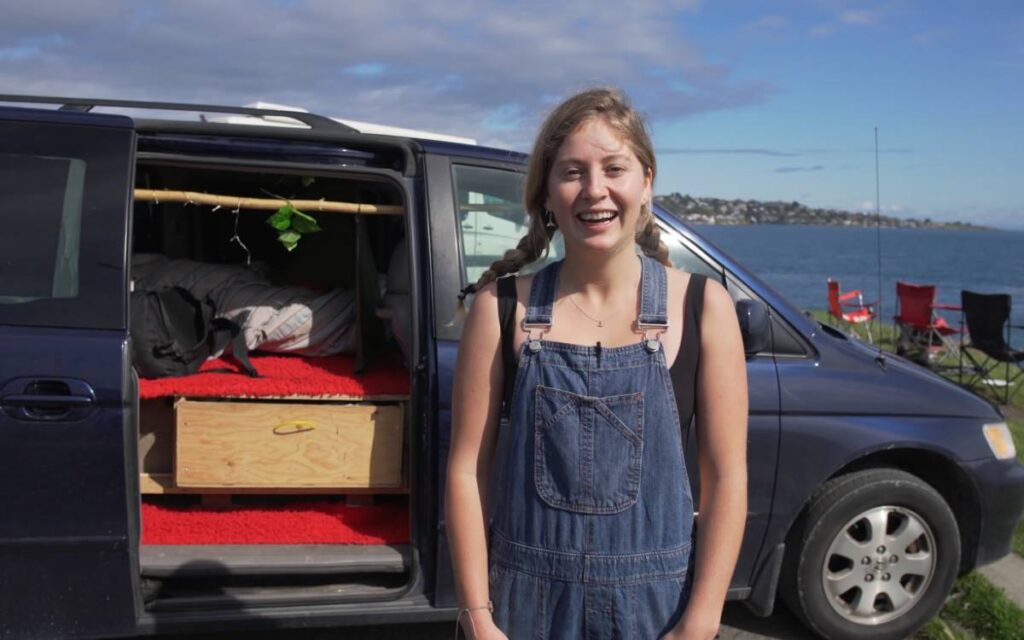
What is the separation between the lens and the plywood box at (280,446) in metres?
3.73

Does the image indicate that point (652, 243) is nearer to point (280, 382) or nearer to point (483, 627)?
point (483, 627)

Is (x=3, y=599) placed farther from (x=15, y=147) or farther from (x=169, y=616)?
(x=15, y=147)

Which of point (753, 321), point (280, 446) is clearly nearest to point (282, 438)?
point (280, 446)

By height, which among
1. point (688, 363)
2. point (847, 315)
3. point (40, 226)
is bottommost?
point (847, 315)

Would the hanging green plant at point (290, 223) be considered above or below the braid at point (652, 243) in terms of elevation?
above

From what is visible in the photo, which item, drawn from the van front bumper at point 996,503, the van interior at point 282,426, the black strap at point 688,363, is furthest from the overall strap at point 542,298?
the van front bumper at point 996,503

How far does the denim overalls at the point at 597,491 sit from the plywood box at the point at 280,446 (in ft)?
7.00

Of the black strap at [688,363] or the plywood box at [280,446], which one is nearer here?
the black strap at [688,363]

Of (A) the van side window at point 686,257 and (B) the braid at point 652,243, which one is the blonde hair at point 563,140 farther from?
(A) the van side window at point 686,257

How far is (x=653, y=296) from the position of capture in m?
1.72

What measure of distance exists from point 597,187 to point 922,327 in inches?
400

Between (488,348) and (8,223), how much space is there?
2.09 m

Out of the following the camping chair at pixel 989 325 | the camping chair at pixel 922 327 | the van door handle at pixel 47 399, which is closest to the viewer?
the van door handle at pixel 47 399

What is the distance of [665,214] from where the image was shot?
11.7 feet
